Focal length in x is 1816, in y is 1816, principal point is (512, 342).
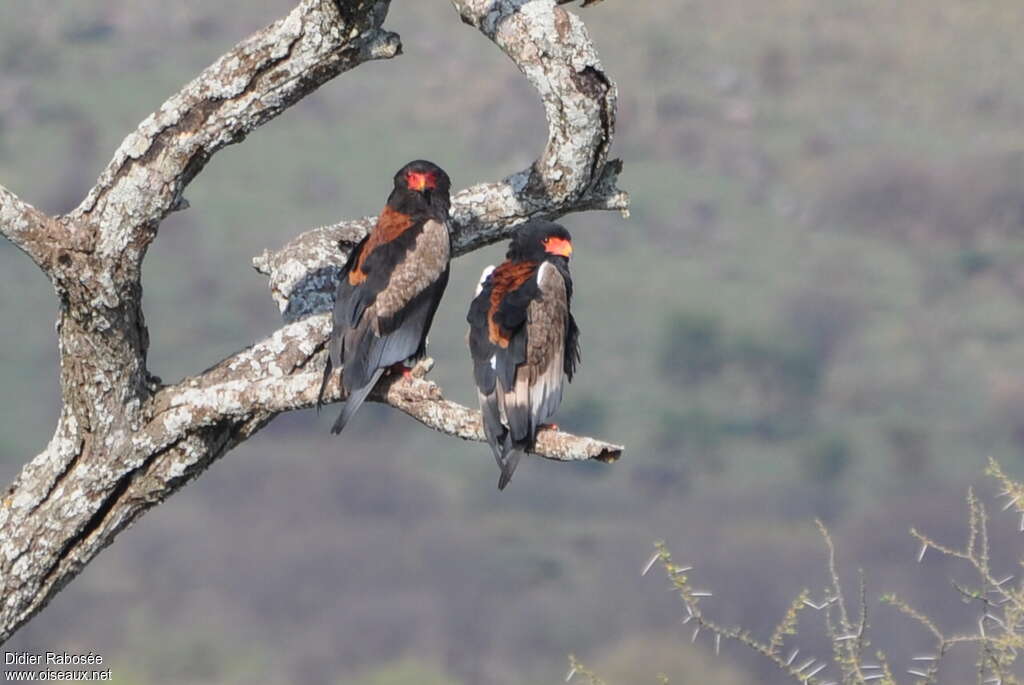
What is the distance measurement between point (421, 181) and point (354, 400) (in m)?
1.12

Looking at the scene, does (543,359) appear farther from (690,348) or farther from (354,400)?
(690,348)

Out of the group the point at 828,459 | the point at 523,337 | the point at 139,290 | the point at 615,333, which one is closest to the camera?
the point at 139,290

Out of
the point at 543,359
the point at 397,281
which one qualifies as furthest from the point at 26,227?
the point at 543,359

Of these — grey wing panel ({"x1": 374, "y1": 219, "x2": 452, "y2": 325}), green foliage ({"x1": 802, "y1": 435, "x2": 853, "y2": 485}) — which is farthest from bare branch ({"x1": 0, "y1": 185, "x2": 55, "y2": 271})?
green foliage ({"x1": 802, "y1": 435, "x2": 853, "y2": 485})

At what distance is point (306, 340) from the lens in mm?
6383

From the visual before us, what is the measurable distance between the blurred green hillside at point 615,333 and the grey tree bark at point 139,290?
22.4 meters

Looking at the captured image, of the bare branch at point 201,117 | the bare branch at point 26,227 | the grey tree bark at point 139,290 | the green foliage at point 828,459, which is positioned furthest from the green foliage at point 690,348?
the bare branch at point 26,227

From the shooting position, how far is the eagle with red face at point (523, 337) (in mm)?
6398

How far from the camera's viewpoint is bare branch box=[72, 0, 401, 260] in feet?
18.7

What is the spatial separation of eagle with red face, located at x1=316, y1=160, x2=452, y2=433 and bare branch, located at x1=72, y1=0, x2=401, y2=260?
86 centimetres

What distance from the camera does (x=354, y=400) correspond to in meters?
6.16

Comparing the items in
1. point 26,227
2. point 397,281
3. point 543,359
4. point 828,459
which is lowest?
point 26,227

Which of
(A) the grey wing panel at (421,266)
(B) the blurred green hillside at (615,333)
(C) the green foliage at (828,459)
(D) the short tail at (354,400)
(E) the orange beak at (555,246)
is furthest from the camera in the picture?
(C) the green foliage at (828,459)

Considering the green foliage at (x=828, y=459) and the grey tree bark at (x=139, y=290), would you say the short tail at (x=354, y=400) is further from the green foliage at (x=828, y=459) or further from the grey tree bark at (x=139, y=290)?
the green foliage at (x=828, y=459)
